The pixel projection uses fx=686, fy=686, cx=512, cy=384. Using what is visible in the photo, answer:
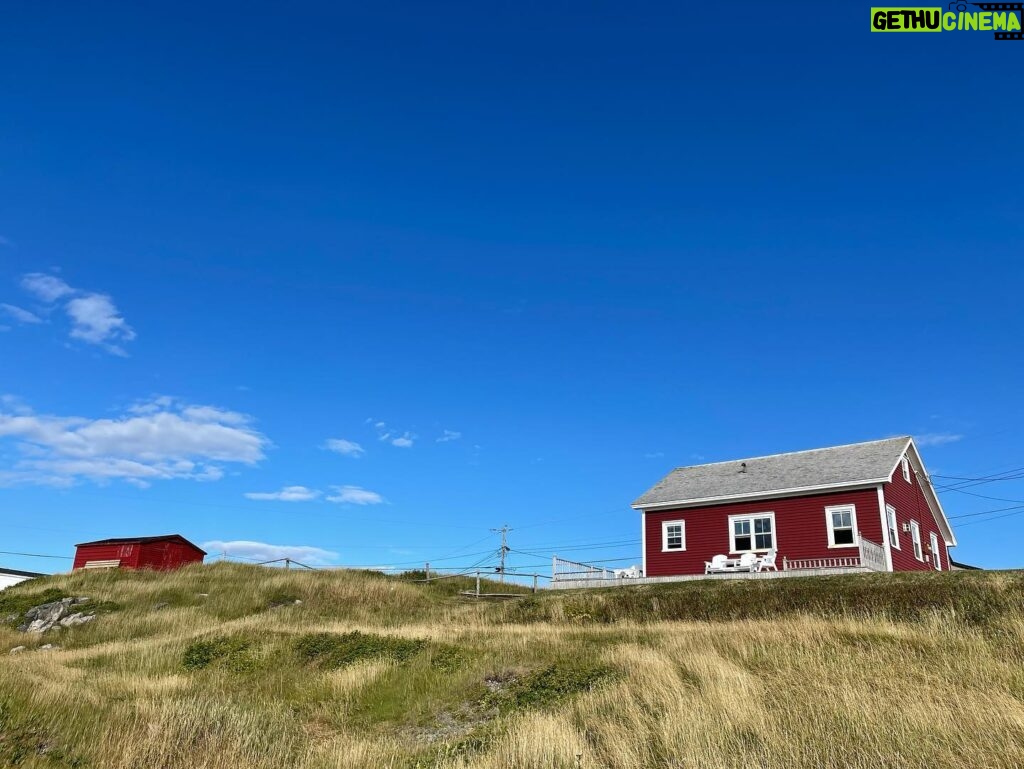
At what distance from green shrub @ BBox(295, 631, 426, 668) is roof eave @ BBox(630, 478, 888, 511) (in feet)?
57.6

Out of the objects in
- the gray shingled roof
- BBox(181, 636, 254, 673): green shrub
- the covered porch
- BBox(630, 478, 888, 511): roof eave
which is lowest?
BBox(181, 636, 254, 673): green shrub

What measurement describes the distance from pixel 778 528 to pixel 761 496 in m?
1.49

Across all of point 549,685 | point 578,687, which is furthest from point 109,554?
point 578,687

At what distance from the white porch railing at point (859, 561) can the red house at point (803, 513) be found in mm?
41

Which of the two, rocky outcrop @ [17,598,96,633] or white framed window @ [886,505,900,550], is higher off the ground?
white framed window @ [886,505,900,550]

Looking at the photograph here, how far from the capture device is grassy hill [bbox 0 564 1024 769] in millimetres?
8125

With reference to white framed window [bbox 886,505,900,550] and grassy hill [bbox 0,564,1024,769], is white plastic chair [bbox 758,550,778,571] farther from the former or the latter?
white framed window [bbox 886,505,900,550]

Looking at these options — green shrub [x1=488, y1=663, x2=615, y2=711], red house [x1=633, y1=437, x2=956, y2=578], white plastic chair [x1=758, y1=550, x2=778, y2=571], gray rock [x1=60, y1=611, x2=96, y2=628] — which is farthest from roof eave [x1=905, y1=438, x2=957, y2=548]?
gray rock [x1=60, y1=611, x2=96, y2=628]

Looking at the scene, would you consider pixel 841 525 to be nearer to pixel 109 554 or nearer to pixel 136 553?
pixel 136 553

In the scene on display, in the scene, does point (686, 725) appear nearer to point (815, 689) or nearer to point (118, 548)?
point (815, 689)

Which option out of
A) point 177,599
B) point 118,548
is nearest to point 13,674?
point 177,599

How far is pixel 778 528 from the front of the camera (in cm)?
2945

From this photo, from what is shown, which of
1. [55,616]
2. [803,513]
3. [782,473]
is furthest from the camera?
[782,473]

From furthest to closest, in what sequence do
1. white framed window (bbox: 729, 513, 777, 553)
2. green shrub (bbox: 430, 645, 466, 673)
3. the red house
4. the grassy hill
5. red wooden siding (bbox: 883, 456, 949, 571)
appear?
white framed window (bbox: 729, 513, 777, 553)
red wooden siding (bbox: 883, 456, 949, 571)
the red house
green shrub (bbox: 430, 645, 466, 673)
the grassy hill
